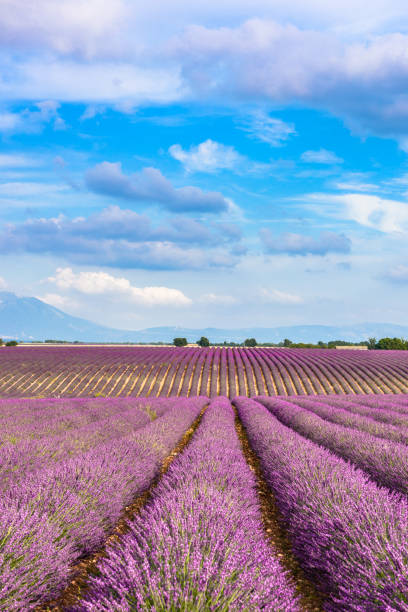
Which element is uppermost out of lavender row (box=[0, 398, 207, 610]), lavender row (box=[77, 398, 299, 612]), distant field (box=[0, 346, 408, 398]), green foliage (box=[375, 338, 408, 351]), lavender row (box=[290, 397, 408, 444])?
green foliage (box=[375, 338, 408, 351])

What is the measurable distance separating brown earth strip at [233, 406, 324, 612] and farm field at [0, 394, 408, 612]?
0.01 m

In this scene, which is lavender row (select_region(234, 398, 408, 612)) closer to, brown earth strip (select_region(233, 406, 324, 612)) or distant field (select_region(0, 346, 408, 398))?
brown earth strip (select_region(233, 406, 324, 612))

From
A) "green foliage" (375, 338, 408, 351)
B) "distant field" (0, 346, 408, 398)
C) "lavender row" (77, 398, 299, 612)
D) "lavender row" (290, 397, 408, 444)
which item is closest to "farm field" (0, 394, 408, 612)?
"lavender row" (77, 398, 299, 612)

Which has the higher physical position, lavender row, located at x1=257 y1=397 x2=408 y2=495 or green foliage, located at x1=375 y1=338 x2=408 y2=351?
green foliage, located at x1=375 y1=338 x2=408 y2=351

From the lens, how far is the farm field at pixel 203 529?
2035 millimetres

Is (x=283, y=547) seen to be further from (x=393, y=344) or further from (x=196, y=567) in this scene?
(x=393, y=344)

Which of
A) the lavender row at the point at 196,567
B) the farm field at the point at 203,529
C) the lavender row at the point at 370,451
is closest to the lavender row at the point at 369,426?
the lavender row at the point at 370,451

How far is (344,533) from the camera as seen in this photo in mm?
2814

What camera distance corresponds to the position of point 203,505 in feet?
9.78

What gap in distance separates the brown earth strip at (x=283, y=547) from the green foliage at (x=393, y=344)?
50.4 metres

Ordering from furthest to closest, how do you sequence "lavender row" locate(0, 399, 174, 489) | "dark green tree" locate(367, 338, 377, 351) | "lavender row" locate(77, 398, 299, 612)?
"dark green tree" locate(367, 338, 377, 351) → "lavender row" locate(0, 399, 174, 489) → "lavender row" locate(77, 398, 299, 612)

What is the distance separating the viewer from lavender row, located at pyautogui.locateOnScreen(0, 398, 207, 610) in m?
2.51

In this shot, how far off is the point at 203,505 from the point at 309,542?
0.97m

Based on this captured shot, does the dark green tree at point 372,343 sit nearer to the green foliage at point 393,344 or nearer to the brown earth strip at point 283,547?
the green foliage at point 393,344
